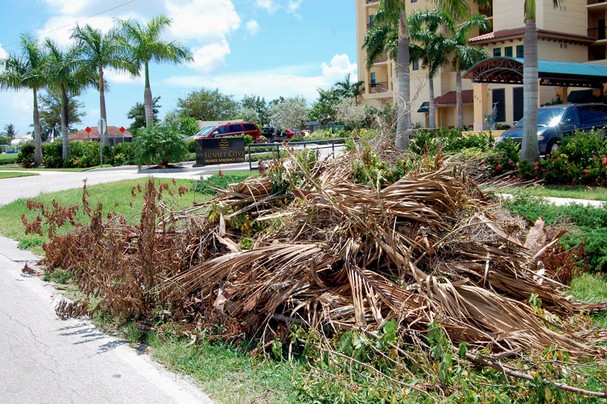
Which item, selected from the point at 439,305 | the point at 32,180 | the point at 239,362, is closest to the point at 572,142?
the point at 439,305

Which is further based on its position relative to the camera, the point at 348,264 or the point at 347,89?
the point at 347,89

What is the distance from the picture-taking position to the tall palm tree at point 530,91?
53.5 feet

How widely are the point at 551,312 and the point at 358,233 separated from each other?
1950mm

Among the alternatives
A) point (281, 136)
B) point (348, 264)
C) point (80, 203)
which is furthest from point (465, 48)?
point (348, 264)

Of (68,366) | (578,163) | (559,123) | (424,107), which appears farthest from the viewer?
(424,107)

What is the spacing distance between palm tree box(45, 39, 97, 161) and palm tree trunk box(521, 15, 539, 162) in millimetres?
31929

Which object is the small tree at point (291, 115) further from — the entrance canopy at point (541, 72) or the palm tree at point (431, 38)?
the entrance canopy at point (541, 72)

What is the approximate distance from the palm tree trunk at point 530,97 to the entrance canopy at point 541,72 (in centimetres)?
850

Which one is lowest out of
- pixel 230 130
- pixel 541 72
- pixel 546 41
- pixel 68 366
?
pixel 68 366

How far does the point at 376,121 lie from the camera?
7773mm

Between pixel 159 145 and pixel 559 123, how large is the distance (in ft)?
53.9

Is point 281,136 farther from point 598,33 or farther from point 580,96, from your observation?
point 598,33

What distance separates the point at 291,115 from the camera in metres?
59.6

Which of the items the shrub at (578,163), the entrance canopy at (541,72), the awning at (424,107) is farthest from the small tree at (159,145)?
the awning at (424,107)
